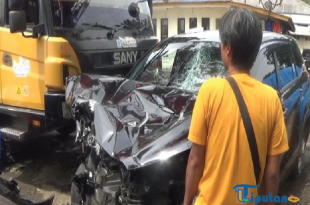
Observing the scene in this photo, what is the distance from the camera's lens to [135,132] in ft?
8.76

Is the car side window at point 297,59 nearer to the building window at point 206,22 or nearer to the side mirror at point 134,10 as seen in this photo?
the side mirror at point 134,10

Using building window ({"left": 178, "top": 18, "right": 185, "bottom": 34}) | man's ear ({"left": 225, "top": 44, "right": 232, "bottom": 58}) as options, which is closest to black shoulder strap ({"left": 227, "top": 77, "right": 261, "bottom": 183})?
man's ear ({"left": 225, "top": 44, "right": 232, "bottom": 58})

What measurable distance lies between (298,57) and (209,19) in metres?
12.7

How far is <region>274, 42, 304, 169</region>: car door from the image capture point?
369 centimetres

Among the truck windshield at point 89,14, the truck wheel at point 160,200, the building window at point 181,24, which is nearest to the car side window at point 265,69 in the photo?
the truck wheel at point 160,200

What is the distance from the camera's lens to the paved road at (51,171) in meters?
4.45

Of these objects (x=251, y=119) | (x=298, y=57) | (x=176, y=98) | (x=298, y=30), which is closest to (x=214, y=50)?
(x=176, y=98)

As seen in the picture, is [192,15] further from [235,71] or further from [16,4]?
[235,71]

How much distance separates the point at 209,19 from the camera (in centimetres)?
1698

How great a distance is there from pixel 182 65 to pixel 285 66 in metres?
1.19

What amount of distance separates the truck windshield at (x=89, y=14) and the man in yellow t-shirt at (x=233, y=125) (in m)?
3.04

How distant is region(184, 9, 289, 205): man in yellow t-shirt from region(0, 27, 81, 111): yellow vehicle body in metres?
2.80

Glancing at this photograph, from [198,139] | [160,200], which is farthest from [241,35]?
[160,200]

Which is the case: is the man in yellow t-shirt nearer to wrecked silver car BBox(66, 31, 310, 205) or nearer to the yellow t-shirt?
the yellow t-shirt
